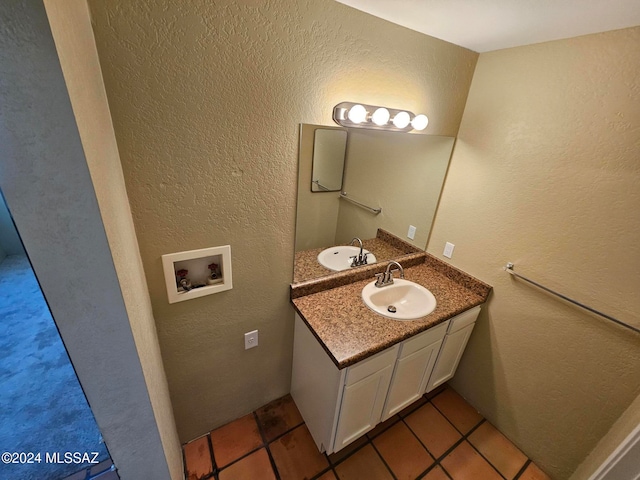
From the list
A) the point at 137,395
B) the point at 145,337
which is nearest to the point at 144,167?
the point at 145,337

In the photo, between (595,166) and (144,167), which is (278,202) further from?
(595,166)

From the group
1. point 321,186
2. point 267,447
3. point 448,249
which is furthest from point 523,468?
point 321,186

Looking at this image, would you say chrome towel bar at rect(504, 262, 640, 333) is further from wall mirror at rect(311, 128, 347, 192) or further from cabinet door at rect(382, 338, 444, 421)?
wall mirror at rect(311, 128, 347, 192)

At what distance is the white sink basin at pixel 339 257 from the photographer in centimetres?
164

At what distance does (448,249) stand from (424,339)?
0.66 metres

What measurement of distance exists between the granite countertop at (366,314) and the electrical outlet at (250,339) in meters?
0.28

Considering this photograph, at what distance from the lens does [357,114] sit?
1155 millimetres

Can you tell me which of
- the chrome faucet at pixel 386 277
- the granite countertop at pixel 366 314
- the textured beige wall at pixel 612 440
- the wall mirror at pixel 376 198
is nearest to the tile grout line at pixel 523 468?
the textured beige wall at pixel 612 440

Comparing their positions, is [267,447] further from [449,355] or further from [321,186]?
[321,186]

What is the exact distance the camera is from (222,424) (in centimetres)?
159

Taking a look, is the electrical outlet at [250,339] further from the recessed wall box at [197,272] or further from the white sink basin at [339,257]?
the white sink basin at [339,257]

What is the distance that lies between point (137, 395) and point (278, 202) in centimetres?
85

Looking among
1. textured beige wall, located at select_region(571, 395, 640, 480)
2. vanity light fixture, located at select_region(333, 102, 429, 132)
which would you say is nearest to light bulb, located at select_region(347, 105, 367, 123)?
vanity light fixture, located at select_region(333, 102, 429, 132)

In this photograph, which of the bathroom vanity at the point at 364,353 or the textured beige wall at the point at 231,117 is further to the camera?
the bathroom vanity at the point at 364,353
